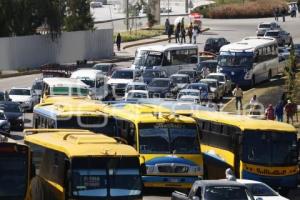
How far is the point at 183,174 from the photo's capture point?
92.4 feet

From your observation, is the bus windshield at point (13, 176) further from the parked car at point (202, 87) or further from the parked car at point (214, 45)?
the parked car at point (214, 45)

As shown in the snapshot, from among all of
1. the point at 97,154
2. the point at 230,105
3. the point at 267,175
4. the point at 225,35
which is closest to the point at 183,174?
the point at 267,175

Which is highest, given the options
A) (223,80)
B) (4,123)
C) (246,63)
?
(246,63)

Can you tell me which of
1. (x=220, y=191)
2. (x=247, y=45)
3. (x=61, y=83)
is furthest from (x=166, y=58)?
(x=220, y=191)

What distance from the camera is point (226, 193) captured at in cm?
2203

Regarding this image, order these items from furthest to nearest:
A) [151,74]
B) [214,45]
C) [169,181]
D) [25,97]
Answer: [214,45]
[151,74]
[25,97]
[169,181]

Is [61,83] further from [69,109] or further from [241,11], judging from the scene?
[241,11]

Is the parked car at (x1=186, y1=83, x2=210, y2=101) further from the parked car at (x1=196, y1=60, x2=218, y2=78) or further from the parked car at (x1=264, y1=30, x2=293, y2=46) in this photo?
the parked car at (x1=264, y1=30, x2=293, y2=46)

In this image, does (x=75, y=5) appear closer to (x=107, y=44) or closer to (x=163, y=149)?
(x=107, y=44)

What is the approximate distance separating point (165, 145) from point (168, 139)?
0.65ft

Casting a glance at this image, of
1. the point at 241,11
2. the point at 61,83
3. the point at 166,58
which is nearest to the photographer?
the point at 61,83

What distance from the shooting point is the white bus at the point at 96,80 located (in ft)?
180

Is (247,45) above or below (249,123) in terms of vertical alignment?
below

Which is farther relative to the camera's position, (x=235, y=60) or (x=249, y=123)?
(x=235, y=60)
